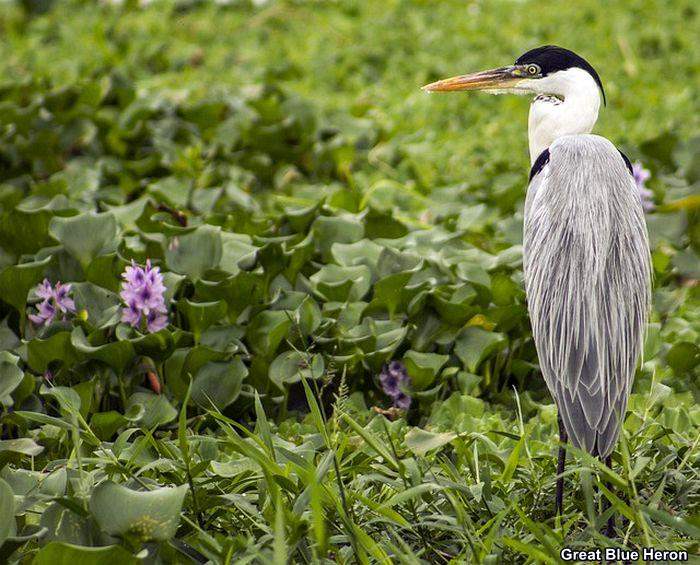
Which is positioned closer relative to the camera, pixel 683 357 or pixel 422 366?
pixel 422 366

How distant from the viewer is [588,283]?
8.75ft

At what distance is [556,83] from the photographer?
316 cm

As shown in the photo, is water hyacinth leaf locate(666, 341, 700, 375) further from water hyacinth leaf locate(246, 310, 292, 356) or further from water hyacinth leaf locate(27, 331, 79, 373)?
water hyacinth leaf locate(27, 331, 79, 373)

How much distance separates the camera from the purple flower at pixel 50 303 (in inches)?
139

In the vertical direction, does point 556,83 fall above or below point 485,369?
above

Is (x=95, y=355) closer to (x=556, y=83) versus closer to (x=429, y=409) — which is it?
(x=429, y=409)

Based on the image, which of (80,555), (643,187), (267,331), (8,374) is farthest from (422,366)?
(643,187)

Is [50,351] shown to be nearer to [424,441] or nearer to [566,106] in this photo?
[424,441]

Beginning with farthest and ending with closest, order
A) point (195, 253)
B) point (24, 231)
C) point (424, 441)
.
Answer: point (24, 231)
point (195, 253)
point (424, 441)

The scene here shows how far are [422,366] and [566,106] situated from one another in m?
0.98

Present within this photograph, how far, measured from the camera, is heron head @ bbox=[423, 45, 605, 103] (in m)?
3.11

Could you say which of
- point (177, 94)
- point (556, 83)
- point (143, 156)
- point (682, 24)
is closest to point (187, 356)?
point (556, 83)

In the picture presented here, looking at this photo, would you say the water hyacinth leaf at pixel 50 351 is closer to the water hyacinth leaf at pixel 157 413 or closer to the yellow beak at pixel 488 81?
the water hyacinth leaf at pixel 157 413

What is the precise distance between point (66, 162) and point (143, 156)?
1.28 ft
